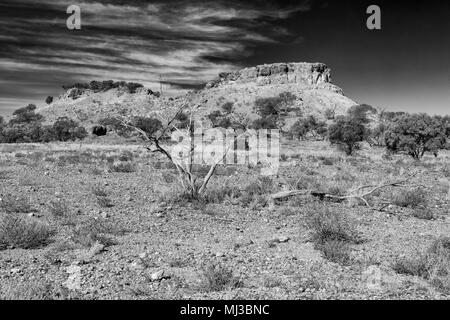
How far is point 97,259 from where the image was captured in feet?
24.5

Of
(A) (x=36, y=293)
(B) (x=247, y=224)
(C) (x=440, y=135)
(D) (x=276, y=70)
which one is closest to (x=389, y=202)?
(B) (x=247, y=224)

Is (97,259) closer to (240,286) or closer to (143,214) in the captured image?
(240,286)

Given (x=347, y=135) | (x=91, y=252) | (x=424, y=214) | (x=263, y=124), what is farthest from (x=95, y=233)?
(x=263, y=124)

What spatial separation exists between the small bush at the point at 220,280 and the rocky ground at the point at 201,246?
19 mm

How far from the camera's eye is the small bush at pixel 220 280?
6.18 metres

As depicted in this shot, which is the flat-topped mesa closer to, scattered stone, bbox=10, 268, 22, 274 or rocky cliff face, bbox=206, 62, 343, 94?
rocky cliff face, bbox=206, 62, 343, 94

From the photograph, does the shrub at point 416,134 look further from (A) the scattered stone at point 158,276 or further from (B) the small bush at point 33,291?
(B) the small bush at point 33,291

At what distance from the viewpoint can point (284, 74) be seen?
148 meters

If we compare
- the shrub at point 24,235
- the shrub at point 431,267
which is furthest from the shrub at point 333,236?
the shrub at point 24,235

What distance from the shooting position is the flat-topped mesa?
476ft

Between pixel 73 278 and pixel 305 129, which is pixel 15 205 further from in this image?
pixel 305 129

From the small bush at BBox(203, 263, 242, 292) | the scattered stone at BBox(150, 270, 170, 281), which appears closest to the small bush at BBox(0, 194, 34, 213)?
the scattered stone at BBox(150, 270, 170, 281)

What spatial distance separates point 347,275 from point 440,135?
29375mm

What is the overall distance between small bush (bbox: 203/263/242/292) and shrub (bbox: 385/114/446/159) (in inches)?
1147
